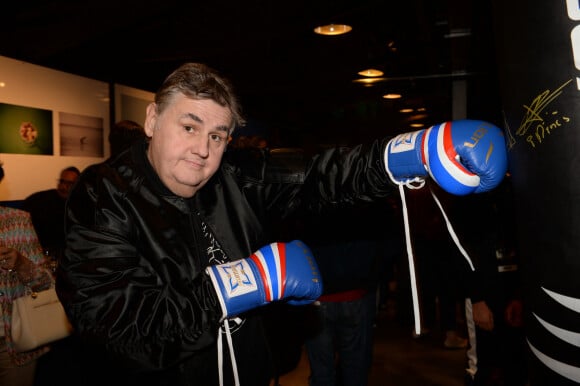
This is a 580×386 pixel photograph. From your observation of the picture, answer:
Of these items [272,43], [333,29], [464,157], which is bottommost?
[464,157]

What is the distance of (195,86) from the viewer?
124 centimetres

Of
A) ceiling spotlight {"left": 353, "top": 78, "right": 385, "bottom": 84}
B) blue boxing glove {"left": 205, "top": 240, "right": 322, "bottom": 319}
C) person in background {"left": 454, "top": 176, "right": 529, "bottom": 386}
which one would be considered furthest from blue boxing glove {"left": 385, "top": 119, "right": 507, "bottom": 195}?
ceiling spotlight {"left": 353, "top": 78, "right": 385, "bottom": 84}

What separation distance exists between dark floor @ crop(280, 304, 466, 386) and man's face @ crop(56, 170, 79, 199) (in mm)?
2036

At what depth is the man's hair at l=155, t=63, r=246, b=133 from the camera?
1.25 metres

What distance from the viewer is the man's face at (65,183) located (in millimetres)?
3008

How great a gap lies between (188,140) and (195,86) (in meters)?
0.16

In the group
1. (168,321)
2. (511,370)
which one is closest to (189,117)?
(168,321)

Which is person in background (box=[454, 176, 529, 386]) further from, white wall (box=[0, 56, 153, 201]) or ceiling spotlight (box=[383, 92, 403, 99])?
ceiling spotlight (box=[383, 92, 403, 99])

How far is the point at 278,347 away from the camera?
299cm

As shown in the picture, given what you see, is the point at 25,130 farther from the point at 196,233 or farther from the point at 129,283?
the point at 129,283

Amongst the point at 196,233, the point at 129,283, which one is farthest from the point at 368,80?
the point at 129,283

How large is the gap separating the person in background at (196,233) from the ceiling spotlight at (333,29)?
2513 millimetres

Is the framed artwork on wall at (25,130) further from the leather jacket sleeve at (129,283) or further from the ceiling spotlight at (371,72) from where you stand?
the ceiling spotlight at (371,72)

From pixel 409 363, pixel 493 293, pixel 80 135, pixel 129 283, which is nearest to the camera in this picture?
pixel 129 283
